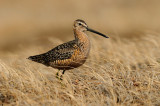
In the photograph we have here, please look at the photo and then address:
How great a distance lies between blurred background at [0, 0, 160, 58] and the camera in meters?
25.6

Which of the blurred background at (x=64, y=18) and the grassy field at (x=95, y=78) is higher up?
the blurred background at (x=64, y=18)

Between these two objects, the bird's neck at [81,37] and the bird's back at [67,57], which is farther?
the bird's neck at [81,37]

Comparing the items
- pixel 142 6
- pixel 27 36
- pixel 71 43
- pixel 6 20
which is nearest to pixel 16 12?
pixel 6 20

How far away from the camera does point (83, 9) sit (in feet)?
102

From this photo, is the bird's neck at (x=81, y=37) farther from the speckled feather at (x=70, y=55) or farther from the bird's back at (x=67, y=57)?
the bird's back at (x=67, y=57)

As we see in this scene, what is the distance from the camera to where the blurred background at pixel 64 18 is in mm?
25609

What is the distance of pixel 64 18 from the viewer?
29578 mm

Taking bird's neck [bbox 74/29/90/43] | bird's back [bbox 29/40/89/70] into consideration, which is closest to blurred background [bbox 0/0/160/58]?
bird's neck [bbox 74/29/90/43]

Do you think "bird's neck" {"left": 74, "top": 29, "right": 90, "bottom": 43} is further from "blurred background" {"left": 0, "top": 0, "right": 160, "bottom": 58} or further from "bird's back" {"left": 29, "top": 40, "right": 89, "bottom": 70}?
"blurred background" {"left": 0, "top": 0, "right": 160, "bottom": 58}

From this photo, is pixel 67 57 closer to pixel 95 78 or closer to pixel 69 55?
pixel 69 55

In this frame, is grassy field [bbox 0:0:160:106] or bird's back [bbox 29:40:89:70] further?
bird's back [bbox 29:40:89:70]

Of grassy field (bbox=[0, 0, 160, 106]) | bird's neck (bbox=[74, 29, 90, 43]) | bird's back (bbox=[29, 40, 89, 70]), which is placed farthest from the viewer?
bird's neck (bbox=[74, 29, 90, 43])

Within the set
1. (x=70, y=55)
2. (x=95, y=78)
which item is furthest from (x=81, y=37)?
(x=95, y=78)

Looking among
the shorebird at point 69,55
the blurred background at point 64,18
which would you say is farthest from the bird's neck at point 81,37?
the blurred background at point 64,18
